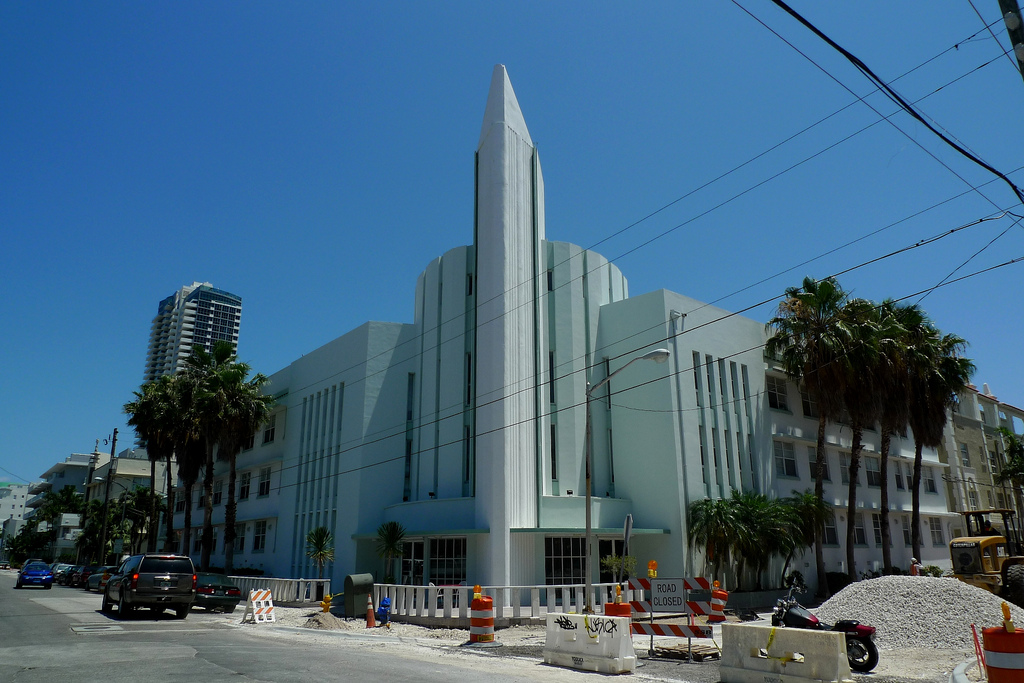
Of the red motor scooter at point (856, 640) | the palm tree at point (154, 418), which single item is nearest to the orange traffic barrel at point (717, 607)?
the red motor scooter at point (856, 640)

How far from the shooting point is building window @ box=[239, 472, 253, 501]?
44062 millimetres

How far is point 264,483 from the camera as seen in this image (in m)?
42.1

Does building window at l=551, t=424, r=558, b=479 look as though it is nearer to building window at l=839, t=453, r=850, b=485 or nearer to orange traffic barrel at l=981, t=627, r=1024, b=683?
building window at l=839, t=453, r=850, b=485

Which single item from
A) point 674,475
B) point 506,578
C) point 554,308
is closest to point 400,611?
point 506,578

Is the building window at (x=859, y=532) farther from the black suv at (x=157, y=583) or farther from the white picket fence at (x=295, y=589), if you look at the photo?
the black suv at (x=157, y=583)

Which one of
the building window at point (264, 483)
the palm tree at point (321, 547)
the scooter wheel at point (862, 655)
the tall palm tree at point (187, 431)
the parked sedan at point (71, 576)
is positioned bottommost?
the parked sedan at point (71, 576)

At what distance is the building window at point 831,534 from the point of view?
3594cm

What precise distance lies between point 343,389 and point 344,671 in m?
25.5

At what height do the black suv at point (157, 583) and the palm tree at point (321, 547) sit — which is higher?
the palm tree at point (321, 547)

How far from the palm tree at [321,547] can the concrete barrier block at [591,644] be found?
19730mm

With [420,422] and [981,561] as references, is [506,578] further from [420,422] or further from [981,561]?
[981,561]

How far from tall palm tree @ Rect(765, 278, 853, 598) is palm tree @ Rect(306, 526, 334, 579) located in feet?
72.5

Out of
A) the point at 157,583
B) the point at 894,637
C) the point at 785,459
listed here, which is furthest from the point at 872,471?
the point at 157,583

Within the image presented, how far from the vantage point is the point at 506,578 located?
25.4 meters
